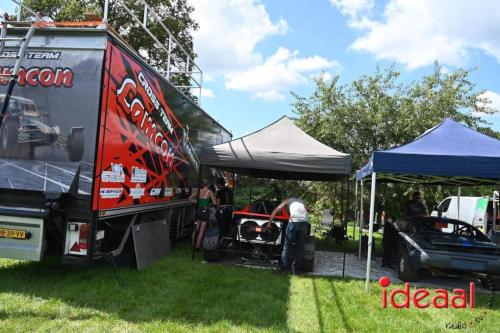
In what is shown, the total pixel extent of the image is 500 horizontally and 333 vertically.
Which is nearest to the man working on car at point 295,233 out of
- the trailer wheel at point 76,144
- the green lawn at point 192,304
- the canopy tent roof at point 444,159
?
the green lawn at point 192,304

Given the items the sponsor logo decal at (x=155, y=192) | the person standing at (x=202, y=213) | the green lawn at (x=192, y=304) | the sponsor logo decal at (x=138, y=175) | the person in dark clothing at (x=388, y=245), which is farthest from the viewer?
the person standing at (x=202, y=213)

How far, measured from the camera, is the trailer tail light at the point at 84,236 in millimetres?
5289

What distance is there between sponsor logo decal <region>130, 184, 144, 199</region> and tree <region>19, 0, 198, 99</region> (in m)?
11.4

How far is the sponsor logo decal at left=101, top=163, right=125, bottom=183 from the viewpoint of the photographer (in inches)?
217

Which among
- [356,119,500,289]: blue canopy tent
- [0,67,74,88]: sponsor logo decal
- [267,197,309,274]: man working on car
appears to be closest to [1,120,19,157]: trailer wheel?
[0,67,74,88]: sponsor logo decal

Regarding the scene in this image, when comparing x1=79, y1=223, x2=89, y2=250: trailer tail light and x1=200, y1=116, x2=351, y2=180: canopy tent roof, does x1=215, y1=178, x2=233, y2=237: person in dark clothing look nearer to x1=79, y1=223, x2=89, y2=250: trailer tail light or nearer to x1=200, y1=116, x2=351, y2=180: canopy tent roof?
x1=200, y1=116, x2=351, y2=180: canopy tent roof

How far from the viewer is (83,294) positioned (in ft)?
17.8

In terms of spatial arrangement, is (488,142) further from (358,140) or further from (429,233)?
(358,140)

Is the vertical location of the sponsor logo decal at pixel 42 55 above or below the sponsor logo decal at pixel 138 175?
above

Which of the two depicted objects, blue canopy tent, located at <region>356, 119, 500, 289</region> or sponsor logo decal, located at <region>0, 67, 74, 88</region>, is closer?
sponsor logo decal, located at <region>0, 67, 74, 88</region>

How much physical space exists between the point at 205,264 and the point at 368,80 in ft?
37.3

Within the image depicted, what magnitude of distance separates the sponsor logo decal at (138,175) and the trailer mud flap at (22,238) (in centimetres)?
156

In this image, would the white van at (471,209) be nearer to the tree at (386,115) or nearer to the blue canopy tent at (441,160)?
the tree at (386,115)

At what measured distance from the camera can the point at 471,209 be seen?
1627 centimetres
